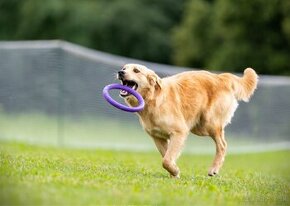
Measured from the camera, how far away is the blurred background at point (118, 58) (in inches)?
826

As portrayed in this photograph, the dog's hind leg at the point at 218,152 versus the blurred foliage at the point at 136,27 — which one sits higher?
the dog's hind leg at the point at 218,152

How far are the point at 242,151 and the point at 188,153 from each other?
6.47ft

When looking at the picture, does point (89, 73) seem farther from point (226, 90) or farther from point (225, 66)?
point (225, 66)

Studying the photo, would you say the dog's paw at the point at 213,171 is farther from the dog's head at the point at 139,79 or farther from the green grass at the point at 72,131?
the green grass at the point at 72,131

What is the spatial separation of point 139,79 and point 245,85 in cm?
237

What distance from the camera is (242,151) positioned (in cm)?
2397

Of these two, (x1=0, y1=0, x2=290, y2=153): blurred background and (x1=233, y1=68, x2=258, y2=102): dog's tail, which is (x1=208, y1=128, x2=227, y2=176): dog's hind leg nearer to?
(x1=233, y1=68, x2=258, y2=102): dog's tail

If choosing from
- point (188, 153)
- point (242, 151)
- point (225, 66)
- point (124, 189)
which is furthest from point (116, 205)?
point (225, 66)

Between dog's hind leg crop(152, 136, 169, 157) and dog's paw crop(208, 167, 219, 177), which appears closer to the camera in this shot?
dog's hind leg crop(152, 136, 169, 157)

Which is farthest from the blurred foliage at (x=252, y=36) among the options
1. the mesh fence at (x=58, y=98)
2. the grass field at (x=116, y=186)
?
→ the grass field at (x=116, y=186)

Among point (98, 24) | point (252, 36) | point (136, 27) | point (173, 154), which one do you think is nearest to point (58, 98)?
point (173, 154)

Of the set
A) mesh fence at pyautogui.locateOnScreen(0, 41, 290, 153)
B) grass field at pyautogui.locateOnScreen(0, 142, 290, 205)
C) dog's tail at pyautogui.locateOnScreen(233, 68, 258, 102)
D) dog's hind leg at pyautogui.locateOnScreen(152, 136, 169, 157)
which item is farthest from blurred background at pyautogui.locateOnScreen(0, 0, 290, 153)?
grass field at pyautogui.locateOnScreen(0, 142, 290, 205)

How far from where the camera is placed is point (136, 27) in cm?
5597

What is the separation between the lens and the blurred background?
68.8ft
